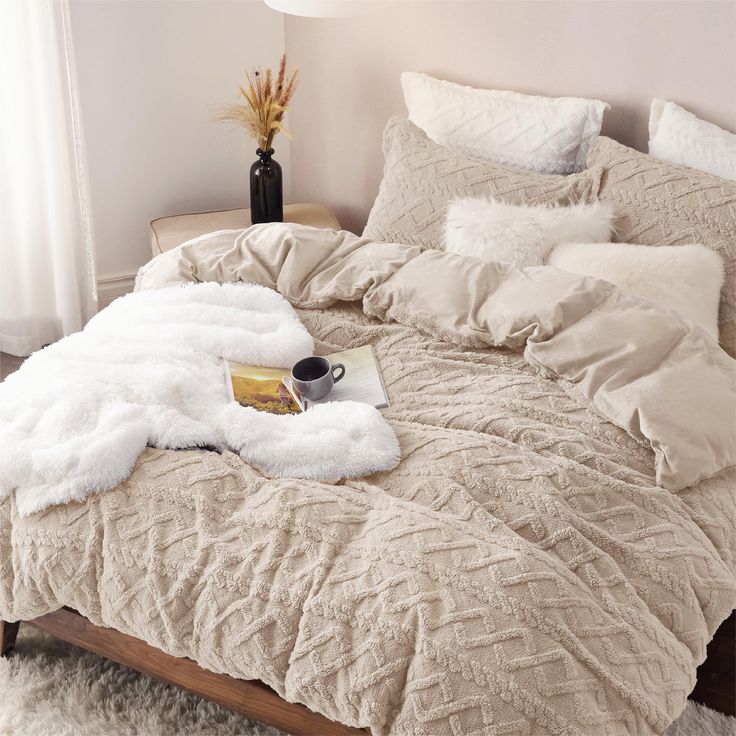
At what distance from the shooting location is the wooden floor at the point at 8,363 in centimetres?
313

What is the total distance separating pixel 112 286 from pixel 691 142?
2241 mm

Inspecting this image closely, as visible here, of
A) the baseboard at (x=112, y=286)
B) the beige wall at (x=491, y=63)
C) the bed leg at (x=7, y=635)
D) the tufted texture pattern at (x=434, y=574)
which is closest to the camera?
the tufted texture pattern at (x=434, y=574)

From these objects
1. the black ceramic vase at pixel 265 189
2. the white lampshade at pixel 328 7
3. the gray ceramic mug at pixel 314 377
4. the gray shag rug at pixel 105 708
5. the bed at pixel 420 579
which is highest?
the white lampshade at pixel 328 7

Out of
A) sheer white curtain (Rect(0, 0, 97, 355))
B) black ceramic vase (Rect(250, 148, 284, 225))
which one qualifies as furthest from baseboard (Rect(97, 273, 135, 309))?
black ceramic vase (Rect(250, 148, 284, 225))

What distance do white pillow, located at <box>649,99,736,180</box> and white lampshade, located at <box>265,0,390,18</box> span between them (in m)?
0.95

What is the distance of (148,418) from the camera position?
170 centimetres

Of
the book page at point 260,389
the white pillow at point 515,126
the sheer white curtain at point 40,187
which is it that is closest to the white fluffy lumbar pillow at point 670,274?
the white pillow at point 515,126

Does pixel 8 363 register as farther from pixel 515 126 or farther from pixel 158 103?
pixel 515 126

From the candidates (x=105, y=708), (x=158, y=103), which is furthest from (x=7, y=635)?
(x=158, y=103)

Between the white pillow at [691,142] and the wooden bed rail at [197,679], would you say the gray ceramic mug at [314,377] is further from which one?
the white pillow at [691,142]

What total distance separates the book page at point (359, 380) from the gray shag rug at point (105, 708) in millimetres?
654

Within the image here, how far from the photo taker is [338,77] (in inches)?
136

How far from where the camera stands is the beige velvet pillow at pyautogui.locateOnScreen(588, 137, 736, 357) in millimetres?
2186

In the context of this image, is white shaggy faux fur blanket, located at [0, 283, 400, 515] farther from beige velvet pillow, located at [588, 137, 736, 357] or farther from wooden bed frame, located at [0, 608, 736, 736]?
beige velvet pillow, located at [588, 137, 736, 357]
